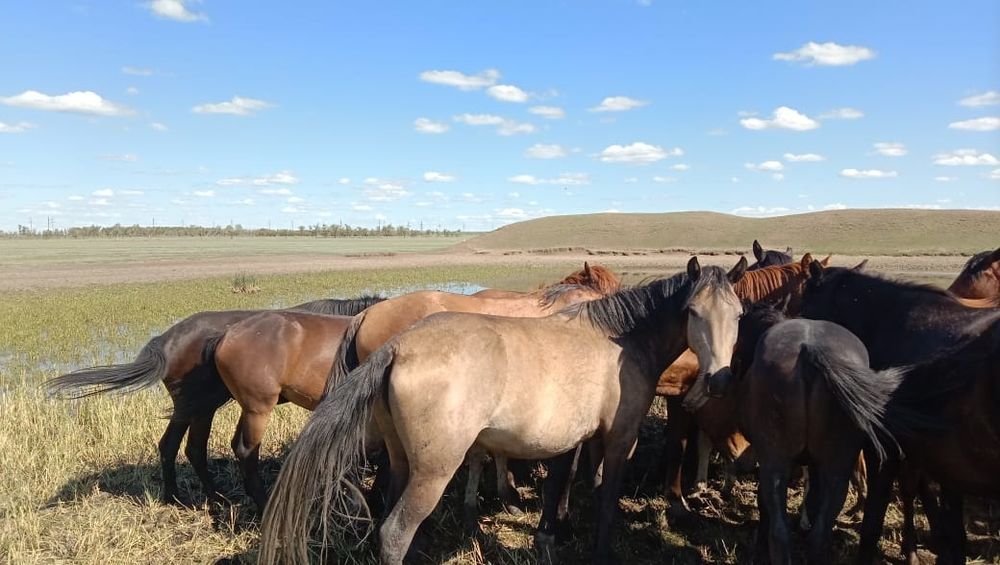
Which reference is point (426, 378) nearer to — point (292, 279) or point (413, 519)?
point (413, 519)

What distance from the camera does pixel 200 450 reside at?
530 centimetres

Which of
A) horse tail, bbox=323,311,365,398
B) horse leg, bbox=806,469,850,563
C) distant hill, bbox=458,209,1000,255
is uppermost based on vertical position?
distant hill, bbox=458,209,1000,255

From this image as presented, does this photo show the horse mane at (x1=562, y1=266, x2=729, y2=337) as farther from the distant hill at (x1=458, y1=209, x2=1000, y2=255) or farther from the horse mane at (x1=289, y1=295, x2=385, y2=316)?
the distant hill at (x1=458, y1=209, x2=1000, y2=255)

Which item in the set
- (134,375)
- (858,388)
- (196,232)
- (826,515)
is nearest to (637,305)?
(858,388)

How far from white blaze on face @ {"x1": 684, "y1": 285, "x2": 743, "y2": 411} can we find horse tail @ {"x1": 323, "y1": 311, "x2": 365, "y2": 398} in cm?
263

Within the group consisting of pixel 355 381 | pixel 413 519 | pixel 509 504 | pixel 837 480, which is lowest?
pixel 509 504

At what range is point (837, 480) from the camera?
338cm

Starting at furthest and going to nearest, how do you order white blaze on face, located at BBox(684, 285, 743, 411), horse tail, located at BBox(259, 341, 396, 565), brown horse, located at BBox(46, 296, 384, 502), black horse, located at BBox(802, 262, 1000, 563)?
1. brown horse, located at BBox(46, 296, 384, 502)
2. white blaze on face, located at BBox(684, 285, 743, 411)
3. black horse, located at BBox(802, 262, 1000, 563)
4. horse tail, located at BBox(259, 341, 396, 565)

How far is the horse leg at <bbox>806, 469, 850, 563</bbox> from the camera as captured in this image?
3.34m

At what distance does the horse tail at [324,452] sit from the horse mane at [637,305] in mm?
1507

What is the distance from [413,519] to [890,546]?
3.43 meters

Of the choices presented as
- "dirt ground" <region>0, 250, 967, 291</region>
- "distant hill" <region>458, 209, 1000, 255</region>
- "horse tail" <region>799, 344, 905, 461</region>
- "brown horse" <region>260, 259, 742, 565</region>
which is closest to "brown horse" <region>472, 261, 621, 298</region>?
"brown horse" <region>260, 259, 742, 565</region>

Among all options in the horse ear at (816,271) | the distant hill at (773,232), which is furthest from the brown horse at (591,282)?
the distant hill at (773,232)

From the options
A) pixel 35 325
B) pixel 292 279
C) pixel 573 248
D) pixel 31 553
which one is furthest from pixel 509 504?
pixel 573 248
